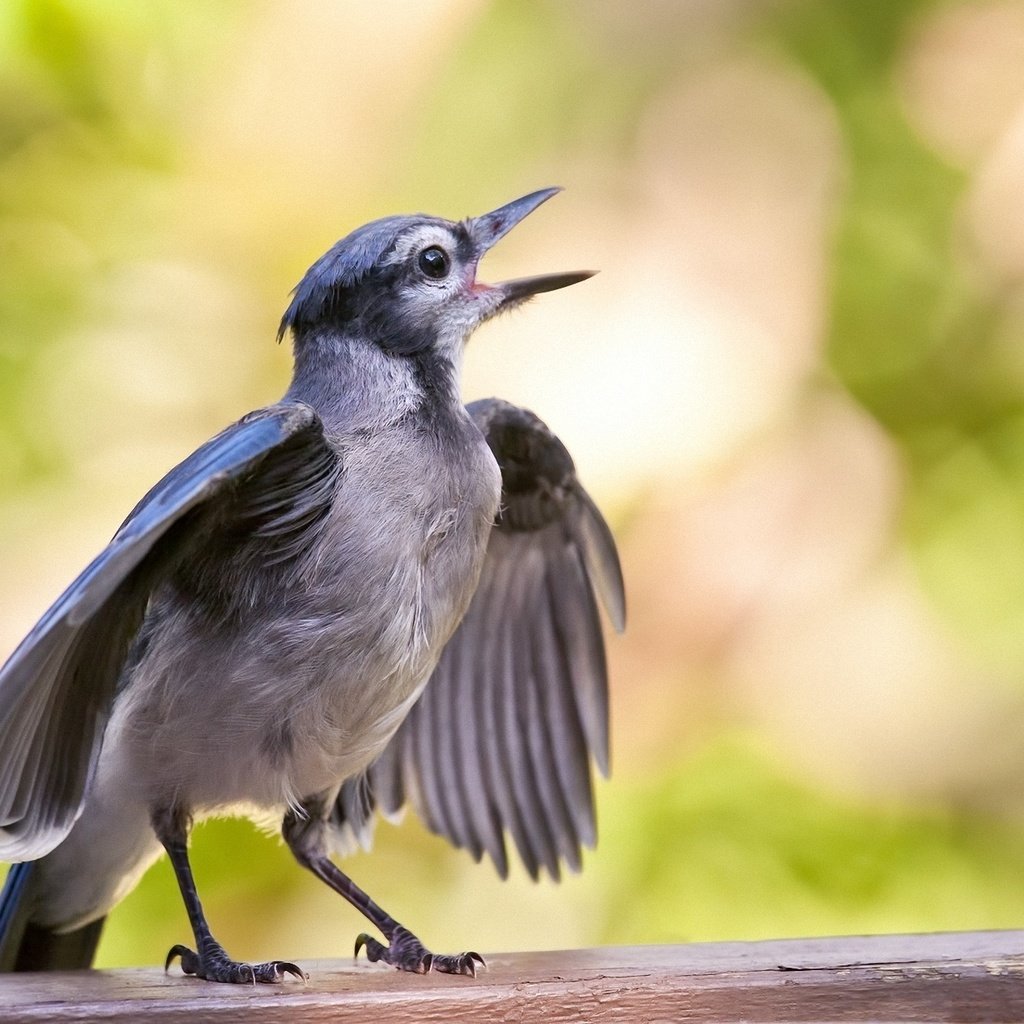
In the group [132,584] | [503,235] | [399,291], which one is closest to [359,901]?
[132,584]

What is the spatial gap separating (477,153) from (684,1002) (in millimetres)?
2188

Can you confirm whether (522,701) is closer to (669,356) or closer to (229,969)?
(229,969)

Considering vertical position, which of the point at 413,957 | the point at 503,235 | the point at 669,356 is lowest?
the point at 413,957

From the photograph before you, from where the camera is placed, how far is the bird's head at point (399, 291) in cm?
181

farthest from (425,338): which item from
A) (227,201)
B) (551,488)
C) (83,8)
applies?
(83,8)

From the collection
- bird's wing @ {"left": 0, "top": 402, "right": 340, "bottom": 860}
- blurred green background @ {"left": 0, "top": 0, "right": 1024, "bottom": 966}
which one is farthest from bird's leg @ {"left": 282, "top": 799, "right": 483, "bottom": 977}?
blurred green background @ {"left": 0, "top": 0, "right": 1024, "bottom": 966}

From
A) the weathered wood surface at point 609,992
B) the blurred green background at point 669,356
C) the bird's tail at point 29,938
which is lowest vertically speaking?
the weathered wood surface at point 609,992

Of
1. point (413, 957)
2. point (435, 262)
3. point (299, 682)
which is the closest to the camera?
point (299, 682)

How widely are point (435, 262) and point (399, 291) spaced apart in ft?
0.26

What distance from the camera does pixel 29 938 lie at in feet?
6.46

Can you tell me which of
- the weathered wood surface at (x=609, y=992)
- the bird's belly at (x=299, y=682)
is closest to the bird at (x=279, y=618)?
the bird's belly at (x=299, y=682)

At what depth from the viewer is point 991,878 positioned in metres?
2.88

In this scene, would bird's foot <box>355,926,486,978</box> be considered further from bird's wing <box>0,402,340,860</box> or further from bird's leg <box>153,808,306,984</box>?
bird's wing <box>0,402,340,860</box>

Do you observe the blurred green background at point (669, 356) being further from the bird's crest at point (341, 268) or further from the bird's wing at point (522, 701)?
the bird's crest at point (341, 268)
